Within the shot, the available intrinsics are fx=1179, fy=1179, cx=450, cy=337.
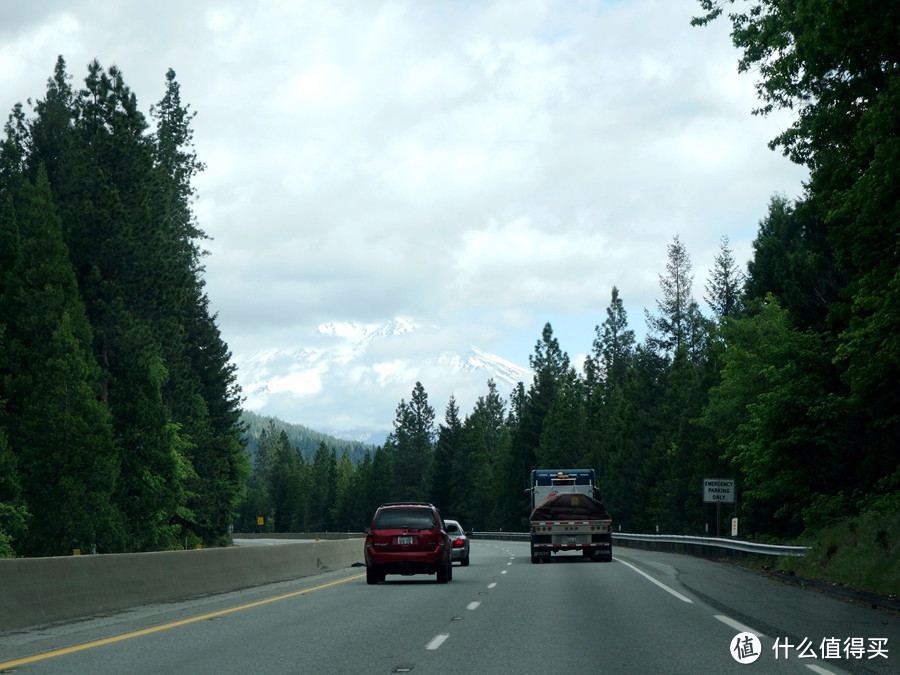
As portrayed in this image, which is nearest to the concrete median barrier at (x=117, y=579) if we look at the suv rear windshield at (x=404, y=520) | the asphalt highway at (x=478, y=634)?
the asphalt highway at (x=478, y=634)

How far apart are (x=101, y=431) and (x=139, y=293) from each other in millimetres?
7484

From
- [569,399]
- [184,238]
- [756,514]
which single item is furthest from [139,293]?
[569,399]

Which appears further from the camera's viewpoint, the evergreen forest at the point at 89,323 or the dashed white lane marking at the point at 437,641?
the evergreen forest at the point at 89,323

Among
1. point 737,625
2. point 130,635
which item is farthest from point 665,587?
point 130,635

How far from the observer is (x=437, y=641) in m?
13.3

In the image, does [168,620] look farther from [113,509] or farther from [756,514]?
[756,514]

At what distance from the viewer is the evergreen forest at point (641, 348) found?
72.0 ft

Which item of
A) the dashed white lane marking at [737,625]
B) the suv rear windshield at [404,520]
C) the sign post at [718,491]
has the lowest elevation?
the dashed white lane marking at [737,625]

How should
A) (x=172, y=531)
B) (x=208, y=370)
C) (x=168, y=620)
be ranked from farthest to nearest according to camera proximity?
(x=208, y=370), (x=172, y=531), (x=168, y=620)

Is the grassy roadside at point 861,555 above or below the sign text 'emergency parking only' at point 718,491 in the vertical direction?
below

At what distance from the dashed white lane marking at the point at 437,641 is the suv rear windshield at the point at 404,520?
11.7 meters

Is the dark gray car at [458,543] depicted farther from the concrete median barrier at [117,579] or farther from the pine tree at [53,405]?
the pine tree at [53,405]

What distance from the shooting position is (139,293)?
180 feet

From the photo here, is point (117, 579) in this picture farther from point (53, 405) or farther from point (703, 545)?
point (53, 405)
